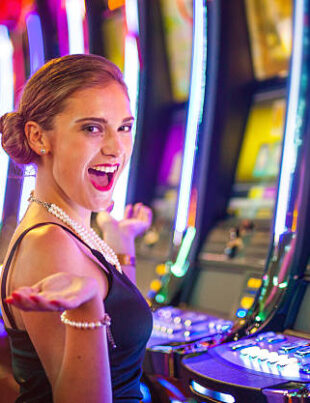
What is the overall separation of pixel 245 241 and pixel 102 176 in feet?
4.27

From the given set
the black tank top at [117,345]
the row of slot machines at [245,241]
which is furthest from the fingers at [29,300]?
the row of slot machines at [245,241]

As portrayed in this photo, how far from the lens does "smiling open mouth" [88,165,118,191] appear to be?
1.35 metres

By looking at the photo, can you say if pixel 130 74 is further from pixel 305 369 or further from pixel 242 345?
pixel 305 369

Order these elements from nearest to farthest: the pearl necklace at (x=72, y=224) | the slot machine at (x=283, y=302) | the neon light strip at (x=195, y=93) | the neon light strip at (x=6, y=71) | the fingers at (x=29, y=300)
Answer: the fingers at (x=29, y=300) < the pearl necklace at (x=72, y=224) < the slot machine at (x=283, y=302) < the neon light strip at (x=195, y=93) < the neon light strip at (x=6, y=71)

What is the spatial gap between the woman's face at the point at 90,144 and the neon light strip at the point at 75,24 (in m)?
1.60

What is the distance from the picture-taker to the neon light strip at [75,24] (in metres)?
2.88

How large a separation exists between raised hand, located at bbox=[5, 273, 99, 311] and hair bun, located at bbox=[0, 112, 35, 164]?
1.57ft

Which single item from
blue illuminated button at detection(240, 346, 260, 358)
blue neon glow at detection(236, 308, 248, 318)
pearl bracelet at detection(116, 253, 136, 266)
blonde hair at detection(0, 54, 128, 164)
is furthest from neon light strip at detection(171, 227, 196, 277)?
blonde hair at detection(0, 54, 128, 164)

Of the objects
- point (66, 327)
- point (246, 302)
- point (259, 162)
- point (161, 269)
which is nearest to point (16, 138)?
point (66, 327)

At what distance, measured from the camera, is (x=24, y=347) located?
49.8 inches

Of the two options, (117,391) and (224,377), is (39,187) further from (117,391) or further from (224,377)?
(224,377)

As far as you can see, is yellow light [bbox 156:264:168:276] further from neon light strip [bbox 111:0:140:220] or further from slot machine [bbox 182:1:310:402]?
slot machine [bbox 182:1:310:402]

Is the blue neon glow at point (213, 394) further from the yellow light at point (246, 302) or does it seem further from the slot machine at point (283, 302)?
the yellow light at point (246, 302)

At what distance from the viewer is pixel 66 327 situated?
1103 millimetres
